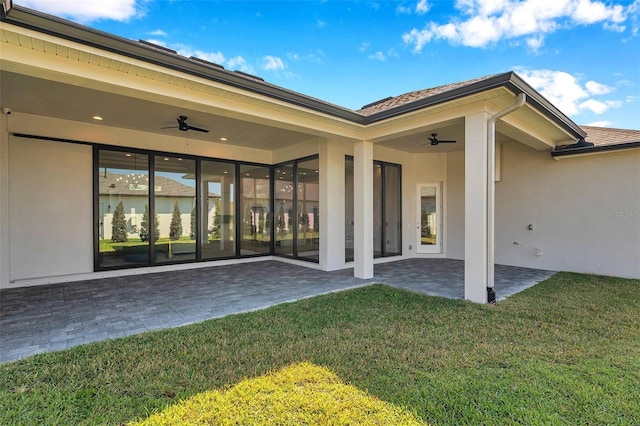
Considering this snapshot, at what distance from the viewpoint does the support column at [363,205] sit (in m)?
6.40

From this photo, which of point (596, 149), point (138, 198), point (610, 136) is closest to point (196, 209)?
point (138, 198)

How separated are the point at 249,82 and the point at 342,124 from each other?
2.12m

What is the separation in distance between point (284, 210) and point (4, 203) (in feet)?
18.9

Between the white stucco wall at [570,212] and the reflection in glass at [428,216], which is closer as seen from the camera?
the white stucco wall at [570,212]

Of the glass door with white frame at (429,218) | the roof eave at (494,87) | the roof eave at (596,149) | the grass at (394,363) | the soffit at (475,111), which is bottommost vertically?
the grass at (394,363)

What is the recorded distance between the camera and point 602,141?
6805 mm

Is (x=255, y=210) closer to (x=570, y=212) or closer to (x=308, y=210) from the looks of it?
(x=308, y=210)

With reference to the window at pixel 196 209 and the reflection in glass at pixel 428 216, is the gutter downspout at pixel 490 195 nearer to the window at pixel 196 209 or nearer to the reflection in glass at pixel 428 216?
the window at pixel 196 209

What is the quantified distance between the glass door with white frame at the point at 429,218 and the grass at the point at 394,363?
5.07 m

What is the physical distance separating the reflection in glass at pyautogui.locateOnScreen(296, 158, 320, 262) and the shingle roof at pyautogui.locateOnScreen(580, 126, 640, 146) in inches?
253

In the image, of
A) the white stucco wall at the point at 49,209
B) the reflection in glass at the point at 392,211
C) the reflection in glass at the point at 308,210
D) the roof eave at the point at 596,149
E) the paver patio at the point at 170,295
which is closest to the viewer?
the paver patio at the point at 170,295

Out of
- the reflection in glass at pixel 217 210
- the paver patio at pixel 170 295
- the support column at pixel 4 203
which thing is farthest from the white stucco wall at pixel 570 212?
the support column at pixel 4 203

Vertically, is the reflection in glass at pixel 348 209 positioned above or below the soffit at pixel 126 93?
below

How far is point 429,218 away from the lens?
379 inches
